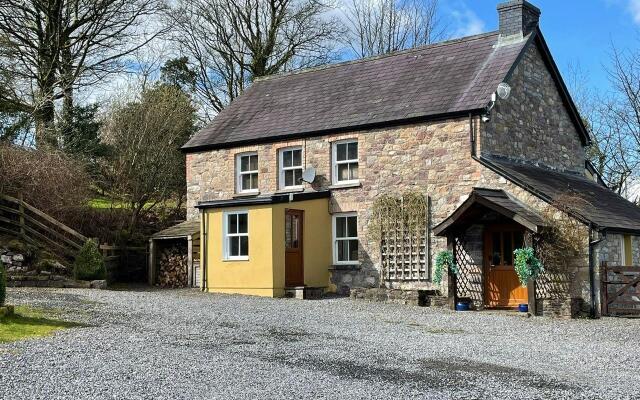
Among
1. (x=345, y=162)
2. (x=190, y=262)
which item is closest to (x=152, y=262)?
(x=190, y=262)

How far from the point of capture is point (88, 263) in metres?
21.9

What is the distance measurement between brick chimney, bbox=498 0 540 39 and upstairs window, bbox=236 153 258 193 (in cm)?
885

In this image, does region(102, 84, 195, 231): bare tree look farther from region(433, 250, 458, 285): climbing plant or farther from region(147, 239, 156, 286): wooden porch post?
region(433, 250, 458, 285): climbing plant

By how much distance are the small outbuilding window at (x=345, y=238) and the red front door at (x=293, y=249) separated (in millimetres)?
1329

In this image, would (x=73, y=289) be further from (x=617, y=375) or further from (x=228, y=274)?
(x=617, y=375)

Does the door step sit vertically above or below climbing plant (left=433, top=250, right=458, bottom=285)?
below

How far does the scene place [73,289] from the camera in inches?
814

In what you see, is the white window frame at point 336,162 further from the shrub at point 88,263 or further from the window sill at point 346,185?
the shrub at point 88,263

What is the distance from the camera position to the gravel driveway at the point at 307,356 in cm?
852

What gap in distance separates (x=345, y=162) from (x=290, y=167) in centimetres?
215

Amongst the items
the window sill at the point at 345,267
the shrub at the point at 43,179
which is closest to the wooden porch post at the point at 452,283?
the window sill at the point at 345,267

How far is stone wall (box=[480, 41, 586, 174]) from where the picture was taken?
21.3m

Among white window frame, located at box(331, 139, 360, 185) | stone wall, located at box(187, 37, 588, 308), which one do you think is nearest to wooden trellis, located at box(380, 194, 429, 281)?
stone wall, located at box(187, 37, 588, 308)

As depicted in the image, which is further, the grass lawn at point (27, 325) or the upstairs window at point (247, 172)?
the upstairs window at point (247, 172)
